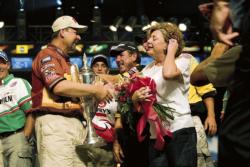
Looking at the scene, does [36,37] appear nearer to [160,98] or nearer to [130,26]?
[130,26]

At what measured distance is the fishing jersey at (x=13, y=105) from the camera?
707 cm

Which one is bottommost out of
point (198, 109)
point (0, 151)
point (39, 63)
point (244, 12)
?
point (0, 151)

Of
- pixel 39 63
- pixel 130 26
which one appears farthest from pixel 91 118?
pixel 130 26

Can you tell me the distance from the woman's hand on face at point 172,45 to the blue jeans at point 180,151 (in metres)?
0.67

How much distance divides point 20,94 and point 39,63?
1.90 meters

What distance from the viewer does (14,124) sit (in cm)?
709

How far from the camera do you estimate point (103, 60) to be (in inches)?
308

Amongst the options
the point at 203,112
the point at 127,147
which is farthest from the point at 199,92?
the point at 127,147

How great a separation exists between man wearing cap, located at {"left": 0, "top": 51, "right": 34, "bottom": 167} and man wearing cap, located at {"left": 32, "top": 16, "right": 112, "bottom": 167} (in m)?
1.68

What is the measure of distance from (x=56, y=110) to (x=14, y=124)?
1.96 metres

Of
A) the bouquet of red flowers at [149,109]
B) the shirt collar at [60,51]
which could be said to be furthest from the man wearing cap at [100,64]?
the bouquet of red flowers at [149,109]

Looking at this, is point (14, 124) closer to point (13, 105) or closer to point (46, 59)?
point (13, 105)

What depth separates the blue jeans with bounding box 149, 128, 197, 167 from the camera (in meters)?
4.72

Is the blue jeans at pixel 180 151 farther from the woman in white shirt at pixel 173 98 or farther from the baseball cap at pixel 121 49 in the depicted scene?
the baseball cap at pixel 121 49
